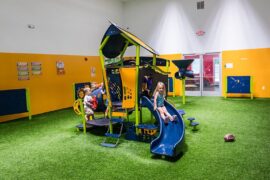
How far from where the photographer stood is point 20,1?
24.8 ft

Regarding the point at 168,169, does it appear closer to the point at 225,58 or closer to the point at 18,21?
the point at 18,21

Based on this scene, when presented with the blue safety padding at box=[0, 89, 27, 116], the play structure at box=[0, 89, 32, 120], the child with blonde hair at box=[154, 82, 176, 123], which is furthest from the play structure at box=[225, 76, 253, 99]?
the blue safety padding at box=[0, 89, 27, 116]

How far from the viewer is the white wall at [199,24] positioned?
9883 millimetres

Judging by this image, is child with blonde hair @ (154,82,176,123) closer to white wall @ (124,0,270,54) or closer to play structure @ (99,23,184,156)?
play structure @ (99,23,184,156)

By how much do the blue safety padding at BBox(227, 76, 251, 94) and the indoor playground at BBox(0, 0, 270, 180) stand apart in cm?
4

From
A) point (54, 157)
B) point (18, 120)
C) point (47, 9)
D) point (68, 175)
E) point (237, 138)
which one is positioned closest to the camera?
point (68, 175)

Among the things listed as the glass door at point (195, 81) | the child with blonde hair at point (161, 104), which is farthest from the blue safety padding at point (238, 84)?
the child with blonde hair at point (161, 104)

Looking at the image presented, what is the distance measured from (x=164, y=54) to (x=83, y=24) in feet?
14.0

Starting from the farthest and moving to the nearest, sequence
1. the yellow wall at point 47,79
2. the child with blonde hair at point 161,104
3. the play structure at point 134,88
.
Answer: the yellow wall at point 47,79 < the child with blonde hair at point 161,104 < the play structure at point 134,88

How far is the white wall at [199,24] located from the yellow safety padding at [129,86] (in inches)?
284

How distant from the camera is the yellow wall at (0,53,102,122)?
730cm

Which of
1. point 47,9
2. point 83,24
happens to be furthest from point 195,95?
point 47,9

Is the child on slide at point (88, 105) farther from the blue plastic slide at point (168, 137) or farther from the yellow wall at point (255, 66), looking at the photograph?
the yellow wall at point (255, 66)

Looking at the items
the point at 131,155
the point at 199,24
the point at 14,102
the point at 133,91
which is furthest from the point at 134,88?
the point at 199,24
